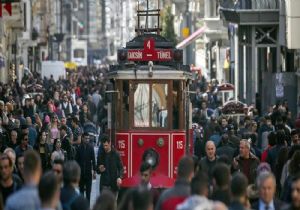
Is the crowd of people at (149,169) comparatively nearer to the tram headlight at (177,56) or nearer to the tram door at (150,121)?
the tram door at (150,121)

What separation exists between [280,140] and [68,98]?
75.2 ft

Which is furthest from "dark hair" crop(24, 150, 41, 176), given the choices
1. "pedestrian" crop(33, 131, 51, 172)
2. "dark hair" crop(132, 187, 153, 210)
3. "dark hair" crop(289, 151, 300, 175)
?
"pedestrian" crop(33, 131, 51, 172)

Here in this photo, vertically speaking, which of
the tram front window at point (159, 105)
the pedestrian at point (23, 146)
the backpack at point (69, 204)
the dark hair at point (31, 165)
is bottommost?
the backpack at point (69, 204)

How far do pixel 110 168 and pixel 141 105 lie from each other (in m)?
2.87

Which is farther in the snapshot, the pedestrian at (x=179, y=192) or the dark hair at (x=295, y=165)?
the dark hair at (x=295, y=165)

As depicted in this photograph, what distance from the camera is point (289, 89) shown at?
4522 centimetres

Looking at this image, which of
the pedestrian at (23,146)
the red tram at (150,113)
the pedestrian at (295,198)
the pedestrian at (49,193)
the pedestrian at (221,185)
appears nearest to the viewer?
the pedestrian at (49,193)

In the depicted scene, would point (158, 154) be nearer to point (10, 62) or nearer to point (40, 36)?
point (10, 62)

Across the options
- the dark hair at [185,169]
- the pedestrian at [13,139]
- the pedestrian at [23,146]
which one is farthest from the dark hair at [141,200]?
the pedestrian at [13,139]

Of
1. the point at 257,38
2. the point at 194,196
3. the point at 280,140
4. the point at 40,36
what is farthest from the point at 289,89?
the point at 40,36

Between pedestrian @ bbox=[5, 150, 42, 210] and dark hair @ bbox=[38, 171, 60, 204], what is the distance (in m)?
0.24

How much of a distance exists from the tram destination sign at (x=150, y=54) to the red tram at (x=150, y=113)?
38 centimetres

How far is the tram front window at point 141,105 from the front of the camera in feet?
86.6

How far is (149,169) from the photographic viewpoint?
1680cm
